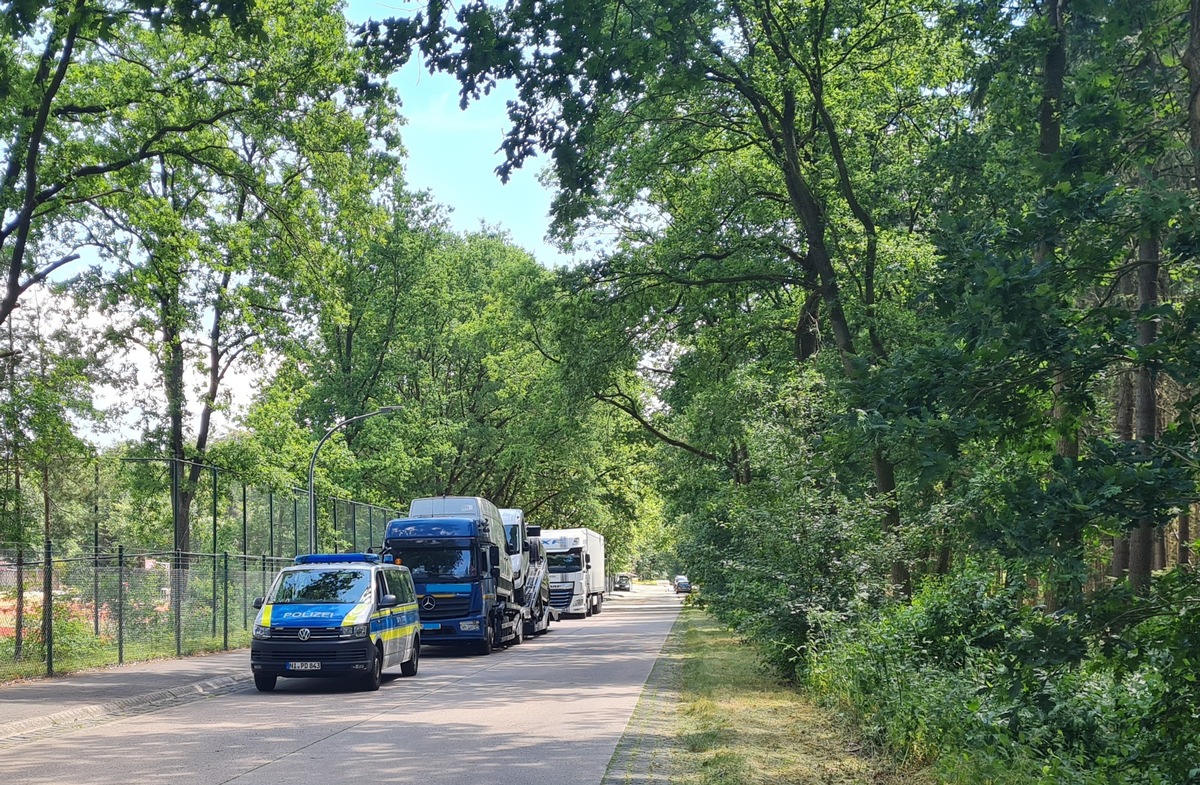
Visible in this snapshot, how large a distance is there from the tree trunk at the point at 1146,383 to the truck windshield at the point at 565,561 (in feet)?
113

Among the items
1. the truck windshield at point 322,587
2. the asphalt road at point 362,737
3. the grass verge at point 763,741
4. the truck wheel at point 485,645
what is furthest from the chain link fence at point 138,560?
the grass verge at point 763,741

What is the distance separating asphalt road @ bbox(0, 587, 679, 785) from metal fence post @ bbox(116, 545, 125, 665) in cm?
452

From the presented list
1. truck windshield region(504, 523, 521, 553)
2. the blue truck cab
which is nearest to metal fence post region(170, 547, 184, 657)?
the blue truck cab

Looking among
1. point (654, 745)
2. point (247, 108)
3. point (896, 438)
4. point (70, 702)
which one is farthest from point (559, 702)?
point (247, 108)

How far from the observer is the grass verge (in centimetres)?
952

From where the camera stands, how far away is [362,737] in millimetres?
12820

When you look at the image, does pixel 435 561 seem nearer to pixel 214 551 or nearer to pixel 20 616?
pixel 214 551

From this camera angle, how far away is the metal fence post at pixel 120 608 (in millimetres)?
23219

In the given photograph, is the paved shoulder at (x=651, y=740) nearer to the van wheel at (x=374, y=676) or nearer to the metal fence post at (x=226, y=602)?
the van wheel at (x=374, y=676)

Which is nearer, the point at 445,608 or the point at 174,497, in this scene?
the point at 445,608

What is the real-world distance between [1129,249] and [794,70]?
575 inches

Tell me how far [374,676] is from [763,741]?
30.1 feet

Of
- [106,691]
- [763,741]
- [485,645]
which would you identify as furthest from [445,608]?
[763,741]

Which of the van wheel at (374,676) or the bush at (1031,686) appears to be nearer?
the bush at (1031,686)
